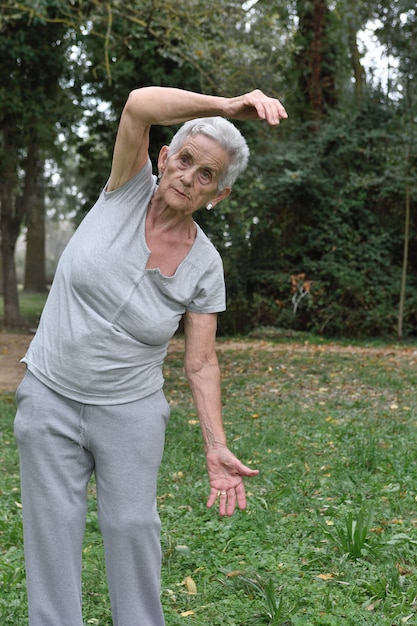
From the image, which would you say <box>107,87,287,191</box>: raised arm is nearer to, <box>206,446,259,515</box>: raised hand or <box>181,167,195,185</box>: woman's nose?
<box>181,167,195,185</box>: woman's nose

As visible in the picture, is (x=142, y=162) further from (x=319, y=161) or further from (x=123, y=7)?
(x=319, y=161)

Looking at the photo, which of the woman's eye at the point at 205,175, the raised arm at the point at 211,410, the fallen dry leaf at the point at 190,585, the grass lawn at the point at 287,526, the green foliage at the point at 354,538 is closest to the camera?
the woman's eye at the point at 205,175

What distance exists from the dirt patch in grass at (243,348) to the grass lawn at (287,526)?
3151 mm

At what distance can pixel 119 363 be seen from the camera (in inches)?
92.4

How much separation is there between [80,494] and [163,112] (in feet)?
3.91

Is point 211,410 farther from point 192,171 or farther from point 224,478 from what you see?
point 192,171

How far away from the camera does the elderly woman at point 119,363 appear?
2.32m

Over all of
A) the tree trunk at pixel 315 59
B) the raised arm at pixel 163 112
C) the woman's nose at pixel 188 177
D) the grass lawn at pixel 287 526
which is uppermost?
the tree trunk at pixel 315 59

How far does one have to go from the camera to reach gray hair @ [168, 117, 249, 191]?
7.89ft

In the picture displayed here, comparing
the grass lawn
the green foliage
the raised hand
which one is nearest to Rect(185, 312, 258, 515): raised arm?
the raised hand

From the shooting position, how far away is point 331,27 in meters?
16.1

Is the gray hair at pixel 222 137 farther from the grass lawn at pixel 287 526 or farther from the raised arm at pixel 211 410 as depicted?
the grass lawn at pixel 287 526

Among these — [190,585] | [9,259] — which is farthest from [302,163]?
[190,585]

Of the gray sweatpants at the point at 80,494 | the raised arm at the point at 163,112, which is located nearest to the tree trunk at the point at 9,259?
the raised arm at the point at 163,112
